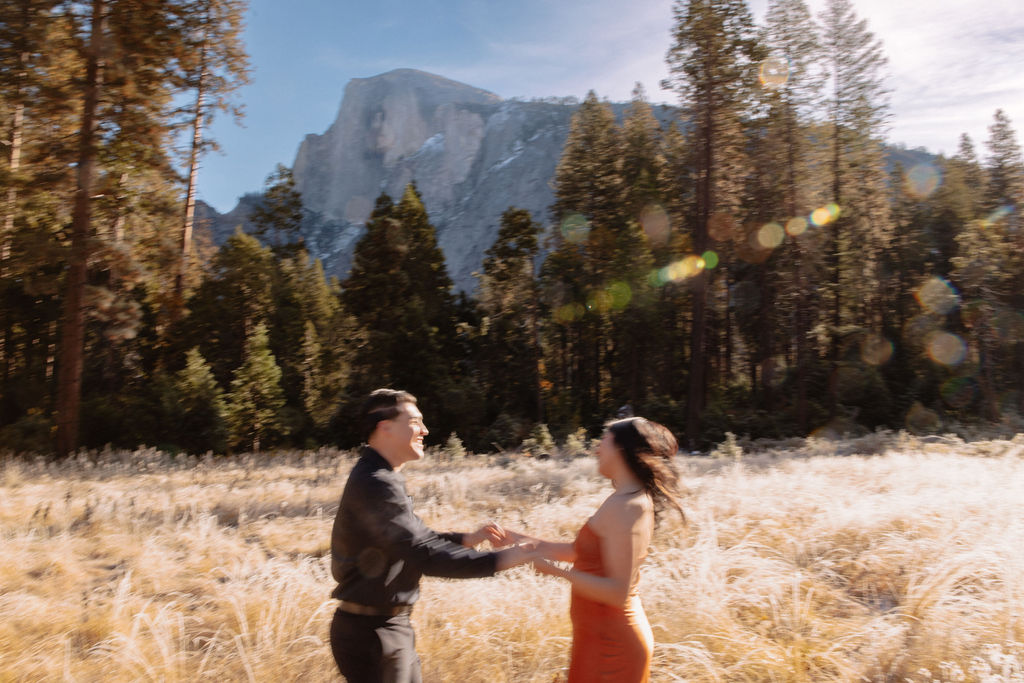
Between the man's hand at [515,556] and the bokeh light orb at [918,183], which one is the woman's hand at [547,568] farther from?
the bokeh light orb at [918,183]

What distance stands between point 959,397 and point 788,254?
14442 millimetres

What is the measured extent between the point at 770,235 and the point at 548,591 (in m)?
28.1

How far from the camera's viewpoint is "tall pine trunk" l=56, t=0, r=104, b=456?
1423 centimetres

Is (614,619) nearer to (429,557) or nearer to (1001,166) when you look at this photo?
(429,557)

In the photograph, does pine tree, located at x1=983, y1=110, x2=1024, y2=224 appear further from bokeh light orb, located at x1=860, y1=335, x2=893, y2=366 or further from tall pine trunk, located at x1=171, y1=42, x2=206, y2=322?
tall pine trunk, located at x1=171, y1=42, x2=206, y2=322

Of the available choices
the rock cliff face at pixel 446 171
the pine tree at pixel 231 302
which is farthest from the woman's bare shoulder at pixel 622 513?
the rock cliff face at pixel 446 171

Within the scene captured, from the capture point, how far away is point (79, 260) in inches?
566

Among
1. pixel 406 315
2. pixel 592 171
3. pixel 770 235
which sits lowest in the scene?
pixel 406 315

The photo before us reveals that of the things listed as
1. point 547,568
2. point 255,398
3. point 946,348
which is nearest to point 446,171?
point 946,348

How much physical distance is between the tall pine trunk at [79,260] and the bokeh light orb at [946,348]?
40.9m

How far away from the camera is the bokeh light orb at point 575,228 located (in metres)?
35.8

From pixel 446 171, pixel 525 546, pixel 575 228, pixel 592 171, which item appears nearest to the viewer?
pixel 525 546

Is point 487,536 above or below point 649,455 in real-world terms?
below

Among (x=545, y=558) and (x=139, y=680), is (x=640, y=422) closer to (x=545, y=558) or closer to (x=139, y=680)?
(x=545, y=558)
